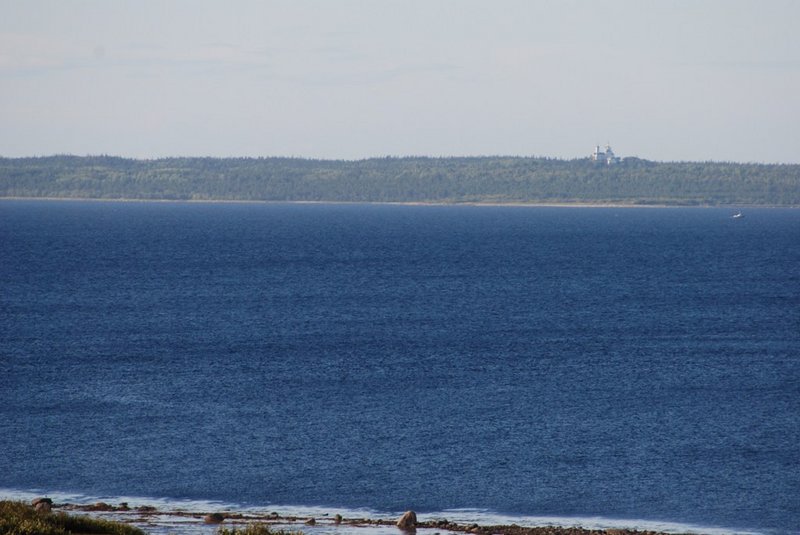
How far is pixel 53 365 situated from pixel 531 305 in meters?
41.8

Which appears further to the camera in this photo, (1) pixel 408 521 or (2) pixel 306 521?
(2) pixel 306 521

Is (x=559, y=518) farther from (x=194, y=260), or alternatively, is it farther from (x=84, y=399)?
(x=194, y=260)

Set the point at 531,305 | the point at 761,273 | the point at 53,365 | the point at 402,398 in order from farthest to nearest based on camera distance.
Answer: the point at 761,273
the point at 531,305
the point at 53,365
the point at 402,398

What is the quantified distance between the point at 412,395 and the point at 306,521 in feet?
61.1

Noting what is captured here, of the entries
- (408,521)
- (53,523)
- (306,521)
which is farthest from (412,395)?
(53,523)

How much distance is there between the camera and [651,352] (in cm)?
6391

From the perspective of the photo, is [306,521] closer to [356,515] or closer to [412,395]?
[356,515]

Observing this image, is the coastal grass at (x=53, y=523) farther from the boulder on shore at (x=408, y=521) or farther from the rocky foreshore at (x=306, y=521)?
the boulder on shore at (x=408, y=521)

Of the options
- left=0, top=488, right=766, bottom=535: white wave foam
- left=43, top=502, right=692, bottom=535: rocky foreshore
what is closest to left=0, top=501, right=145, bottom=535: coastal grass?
left=43, top=502, right=692, bottom=535: rocky foreshore

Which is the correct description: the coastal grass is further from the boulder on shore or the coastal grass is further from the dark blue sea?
the dark blue sea

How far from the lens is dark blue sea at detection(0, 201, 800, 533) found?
122ft

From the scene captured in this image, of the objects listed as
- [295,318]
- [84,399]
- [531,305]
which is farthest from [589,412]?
[531,305]

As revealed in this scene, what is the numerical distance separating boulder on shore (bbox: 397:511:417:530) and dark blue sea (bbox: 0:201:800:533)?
282 centimetres

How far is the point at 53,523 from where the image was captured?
83.5 ft
